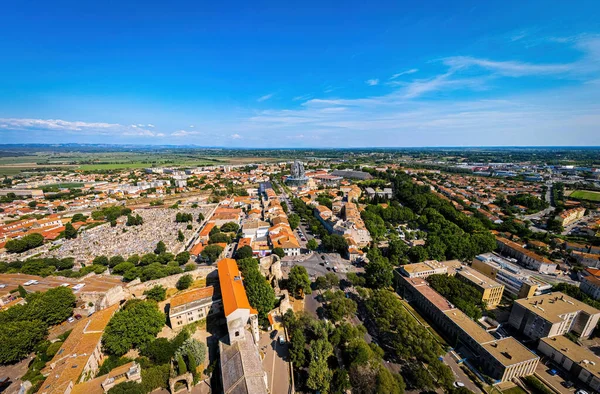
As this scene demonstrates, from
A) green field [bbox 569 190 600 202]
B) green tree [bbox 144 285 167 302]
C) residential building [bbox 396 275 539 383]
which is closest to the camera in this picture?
residential building [bbox 396 275 539 383]

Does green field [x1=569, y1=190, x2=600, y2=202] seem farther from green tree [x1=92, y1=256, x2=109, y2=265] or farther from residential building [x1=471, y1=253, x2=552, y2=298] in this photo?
green tree [x1=92, y1=256, x2=109, y2=265]

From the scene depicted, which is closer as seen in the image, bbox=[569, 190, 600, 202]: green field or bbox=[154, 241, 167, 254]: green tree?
bbox=[154, 241, 167, 254]: green tree

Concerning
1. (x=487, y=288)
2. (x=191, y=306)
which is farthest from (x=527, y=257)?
(x=191, y=306)

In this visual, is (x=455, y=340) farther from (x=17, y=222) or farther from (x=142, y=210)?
(x=17, y=222)

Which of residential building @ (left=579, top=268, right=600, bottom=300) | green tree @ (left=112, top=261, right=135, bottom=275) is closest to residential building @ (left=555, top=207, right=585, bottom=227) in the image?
residential building @ (left=579, top=268, right=600, bottom=300)

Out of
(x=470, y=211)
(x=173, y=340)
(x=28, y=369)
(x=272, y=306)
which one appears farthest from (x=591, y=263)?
(x=28, y=369)

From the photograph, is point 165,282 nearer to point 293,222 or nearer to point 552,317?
point 293,222
